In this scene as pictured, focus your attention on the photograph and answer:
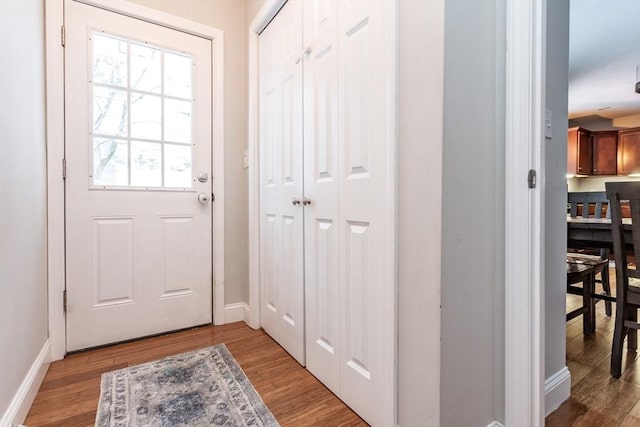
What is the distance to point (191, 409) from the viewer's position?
1219mm

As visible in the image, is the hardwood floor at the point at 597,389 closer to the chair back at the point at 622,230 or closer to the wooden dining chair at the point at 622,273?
the wooden dining chair at the point at 622,273

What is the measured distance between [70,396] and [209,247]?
100cm

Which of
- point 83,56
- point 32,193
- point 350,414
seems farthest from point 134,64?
point 350,414

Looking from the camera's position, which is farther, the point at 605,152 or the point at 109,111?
the point at 605,152

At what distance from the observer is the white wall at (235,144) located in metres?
2.11

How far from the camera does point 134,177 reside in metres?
1.85

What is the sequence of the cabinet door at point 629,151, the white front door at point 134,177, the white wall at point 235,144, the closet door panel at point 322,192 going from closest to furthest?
the closet door panel at point 322,192, the white front door at point 134,177, the white wall at point 235,144, the cabinet door at point 629,151

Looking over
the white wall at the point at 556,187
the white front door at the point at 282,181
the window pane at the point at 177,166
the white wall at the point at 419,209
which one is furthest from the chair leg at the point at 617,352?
the window pane at the point at 177,166

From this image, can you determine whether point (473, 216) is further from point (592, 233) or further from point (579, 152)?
point (579, 152)

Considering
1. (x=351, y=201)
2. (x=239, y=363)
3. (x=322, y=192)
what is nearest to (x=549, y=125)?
(x=351, y=201)

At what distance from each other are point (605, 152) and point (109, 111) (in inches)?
265

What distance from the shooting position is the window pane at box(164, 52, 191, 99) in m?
1.94

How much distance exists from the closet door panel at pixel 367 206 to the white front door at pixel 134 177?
119 centimetres

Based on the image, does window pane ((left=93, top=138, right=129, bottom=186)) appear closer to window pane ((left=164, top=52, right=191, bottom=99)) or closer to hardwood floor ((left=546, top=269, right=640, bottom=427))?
window pane ((left=164, top=52, right=191, bottom=99))
